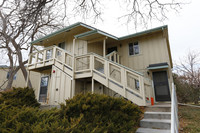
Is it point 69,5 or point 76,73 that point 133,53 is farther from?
point 69,5

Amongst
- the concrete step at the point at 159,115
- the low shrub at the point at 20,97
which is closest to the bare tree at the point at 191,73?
the concrete step at the point at 159,115

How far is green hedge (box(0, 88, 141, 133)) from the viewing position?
2830mm

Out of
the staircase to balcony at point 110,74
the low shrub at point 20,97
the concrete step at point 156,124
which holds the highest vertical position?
the staircase to balcony at point 110,74

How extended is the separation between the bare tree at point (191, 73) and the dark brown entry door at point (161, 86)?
6.27 metres

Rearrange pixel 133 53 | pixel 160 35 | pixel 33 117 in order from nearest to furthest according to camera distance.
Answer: pixel 33 117 → pixel 160 35 → pixel 133 53

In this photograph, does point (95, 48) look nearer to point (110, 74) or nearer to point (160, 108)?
point (110, 74)

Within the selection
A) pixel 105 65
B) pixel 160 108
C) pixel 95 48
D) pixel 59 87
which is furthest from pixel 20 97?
pixel 160 108

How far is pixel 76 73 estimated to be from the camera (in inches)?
296

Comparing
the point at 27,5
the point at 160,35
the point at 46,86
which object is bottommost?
the point at 46,86

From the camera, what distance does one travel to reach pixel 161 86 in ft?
25.1

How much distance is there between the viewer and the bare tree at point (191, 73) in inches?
449

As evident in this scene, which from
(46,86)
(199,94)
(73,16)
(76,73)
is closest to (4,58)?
(46,86)

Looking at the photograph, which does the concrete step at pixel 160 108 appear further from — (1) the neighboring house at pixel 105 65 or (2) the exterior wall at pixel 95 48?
(2) the exterior wall at pixel 95 48

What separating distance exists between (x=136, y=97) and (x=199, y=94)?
10.1 m
